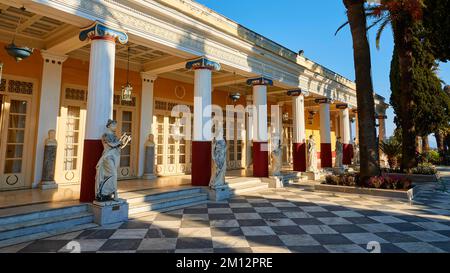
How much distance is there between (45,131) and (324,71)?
11.7 meters

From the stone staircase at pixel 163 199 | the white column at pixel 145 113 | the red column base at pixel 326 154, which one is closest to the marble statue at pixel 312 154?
the red column base at pixel 326 154

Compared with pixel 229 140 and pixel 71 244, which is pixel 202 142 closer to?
pixel 71 244

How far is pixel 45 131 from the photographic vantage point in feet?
22.4

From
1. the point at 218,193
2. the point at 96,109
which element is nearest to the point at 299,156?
the point at 218,193

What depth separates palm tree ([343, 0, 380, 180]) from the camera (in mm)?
8414

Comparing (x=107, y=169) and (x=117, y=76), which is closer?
(x=107, y=169)

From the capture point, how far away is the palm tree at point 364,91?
8414 mm

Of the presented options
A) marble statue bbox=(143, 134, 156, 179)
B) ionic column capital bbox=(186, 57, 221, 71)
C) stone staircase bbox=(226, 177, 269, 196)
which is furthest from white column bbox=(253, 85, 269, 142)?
marble statue bbox=(143, 134, 156, 179)

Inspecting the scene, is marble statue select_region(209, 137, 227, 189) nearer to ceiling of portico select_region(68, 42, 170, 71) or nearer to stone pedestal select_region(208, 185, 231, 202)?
stone pedestal select_region(208, 185, 231, 202)

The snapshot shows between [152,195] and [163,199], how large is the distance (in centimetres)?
31

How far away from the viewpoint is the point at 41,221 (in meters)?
4.42

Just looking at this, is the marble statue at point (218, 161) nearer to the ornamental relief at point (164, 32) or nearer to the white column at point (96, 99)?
the ornamental relief at point (164, 32)

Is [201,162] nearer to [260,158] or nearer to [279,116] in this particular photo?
[260,158]
